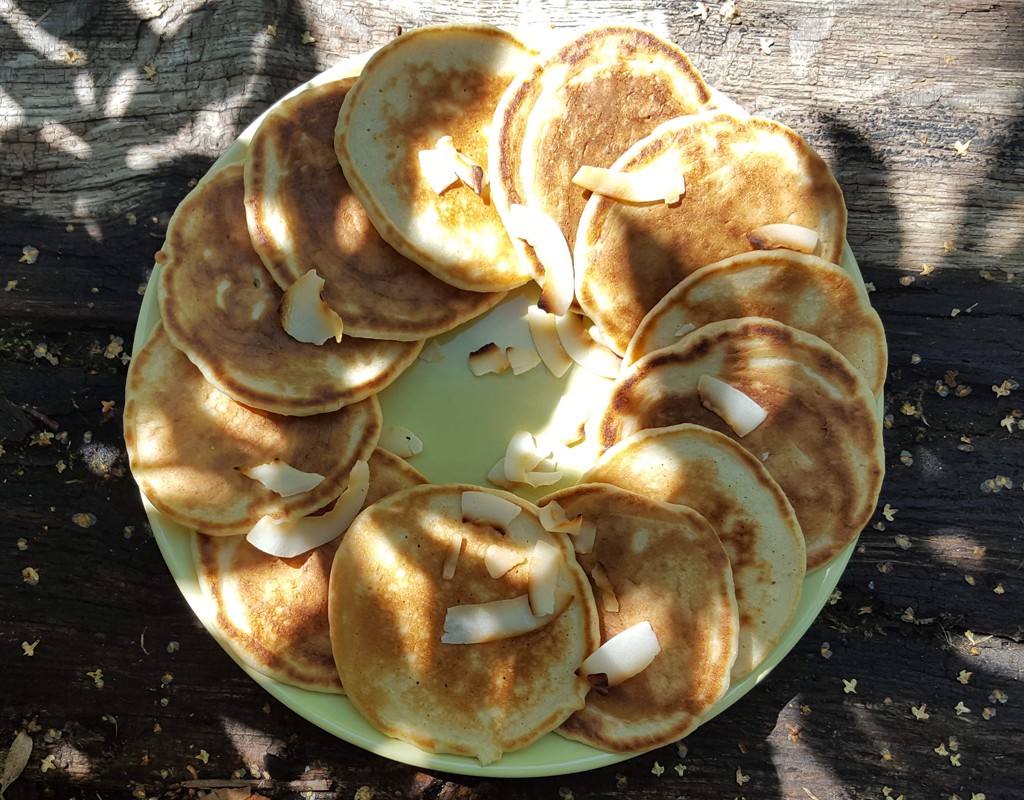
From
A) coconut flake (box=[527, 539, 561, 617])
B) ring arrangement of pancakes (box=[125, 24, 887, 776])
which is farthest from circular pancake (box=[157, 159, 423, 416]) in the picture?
coconut flake (box=[527, 539, 561, 617])

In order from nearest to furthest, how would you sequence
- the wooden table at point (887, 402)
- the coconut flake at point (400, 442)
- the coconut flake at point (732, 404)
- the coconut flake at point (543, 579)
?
1. the coconut flake at point (543, 579)
2. the coconut flake at point (732, 404)
3. the coconut flake at point (400, 442)
4. the wooden table at point (887, 402)

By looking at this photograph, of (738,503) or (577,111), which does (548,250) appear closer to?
(577,111)

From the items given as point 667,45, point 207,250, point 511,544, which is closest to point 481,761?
point 511,544

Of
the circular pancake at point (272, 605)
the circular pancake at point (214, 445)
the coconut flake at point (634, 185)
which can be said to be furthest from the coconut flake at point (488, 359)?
the circular pancake at point (272, 605)

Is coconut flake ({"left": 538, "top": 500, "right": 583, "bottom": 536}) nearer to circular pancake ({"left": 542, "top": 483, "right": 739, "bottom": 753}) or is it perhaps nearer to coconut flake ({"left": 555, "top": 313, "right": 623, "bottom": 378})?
circular pancake ({"left": 542, "top": 483, "right": 739, "bottom": 753})

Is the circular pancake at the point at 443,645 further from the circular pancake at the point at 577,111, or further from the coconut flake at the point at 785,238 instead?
the coconut flake at the point at 785,238

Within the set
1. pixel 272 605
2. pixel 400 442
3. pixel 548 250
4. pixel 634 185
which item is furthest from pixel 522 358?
pixel 272 605

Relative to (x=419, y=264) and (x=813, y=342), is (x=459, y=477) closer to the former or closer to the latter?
(x=419, y=264)
